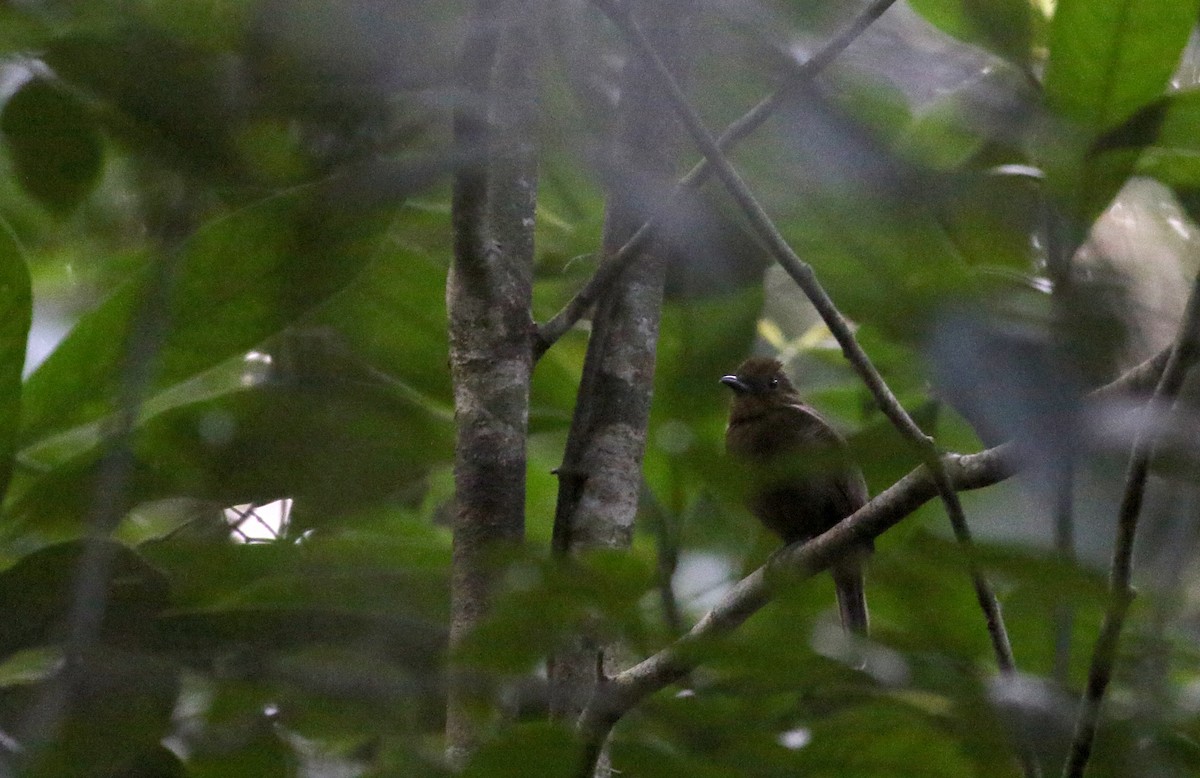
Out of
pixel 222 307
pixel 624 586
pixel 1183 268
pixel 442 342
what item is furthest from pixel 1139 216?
pixel 442 342

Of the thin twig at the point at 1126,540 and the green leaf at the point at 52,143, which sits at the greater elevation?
the green leaf at the point at 52,143

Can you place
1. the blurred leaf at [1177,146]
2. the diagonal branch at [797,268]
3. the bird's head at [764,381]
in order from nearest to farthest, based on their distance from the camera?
1. the diagonal branch at [797,268]
2. the blurred leaf at [1177,146]
3. the bird's head at [764,381]

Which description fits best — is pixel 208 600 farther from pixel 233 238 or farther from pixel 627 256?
pixel 627 256

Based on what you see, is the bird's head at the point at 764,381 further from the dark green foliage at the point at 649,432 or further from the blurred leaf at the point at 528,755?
the blurred leaf at the point at 528,755

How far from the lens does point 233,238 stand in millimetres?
1826

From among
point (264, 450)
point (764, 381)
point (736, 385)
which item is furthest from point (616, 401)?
point (764, 381)

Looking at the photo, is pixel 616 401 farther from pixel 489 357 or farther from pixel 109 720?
pixel 109 720

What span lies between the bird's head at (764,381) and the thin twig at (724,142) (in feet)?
5.27

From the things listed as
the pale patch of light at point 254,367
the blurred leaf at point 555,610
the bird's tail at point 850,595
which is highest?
the pale patch of light at point 254,367

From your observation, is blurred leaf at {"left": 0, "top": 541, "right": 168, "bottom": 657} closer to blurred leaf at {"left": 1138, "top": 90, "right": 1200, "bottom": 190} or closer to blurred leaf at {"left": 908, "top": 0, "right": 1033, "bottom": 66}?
blurred leaf at {"left": 908, "top": 0, "right": 1033, "bottom": 66}

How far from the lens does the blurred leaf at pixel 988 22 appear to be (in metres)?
1.52

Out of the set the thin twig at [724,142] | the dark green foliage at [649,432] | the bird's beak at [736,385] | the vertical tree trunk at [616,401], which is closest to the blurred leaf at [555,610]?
the dark green foliage at [649,432]

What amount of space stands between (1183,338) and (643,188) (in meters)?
0.44

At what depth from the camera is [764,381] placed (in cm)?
369
